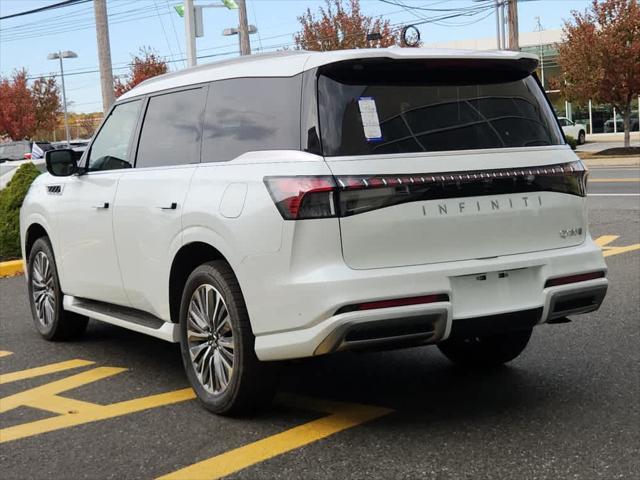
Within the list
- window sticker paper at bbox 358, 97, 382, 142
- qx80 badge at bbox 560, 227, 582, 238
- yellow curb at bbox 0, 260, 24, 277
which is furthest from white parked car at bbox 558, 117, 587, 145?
window sticker paper at bbox 358, 97, 382, 142

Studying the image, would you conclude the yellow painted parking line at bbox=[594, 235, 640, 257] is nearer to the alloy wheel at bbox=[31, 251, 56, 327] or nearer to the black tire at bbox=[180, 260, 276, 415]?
the alloy wheel at bbox=[31, 251, 56, 327]

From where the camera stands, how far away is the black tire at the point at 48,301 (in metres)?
6.80

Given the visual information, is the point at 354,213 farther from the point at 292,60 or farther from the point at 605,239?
the point at 605,239

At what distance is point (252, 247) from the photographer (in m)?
4.36

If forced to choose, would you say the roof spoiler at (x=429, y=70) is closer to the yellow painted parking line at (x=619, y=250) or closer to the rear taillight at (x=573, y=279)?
the rear taillight at (x=573, y=279)

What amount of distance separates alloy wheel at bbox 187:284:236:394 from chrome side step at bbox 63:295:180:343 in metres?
0.26

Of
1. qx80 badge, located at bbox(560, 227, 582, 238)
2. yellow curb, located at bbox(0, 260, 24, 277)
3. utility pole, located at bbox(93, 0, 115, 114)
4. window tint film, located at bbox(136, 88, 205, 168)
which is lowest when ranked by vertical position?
yellow curb, located at bbox(0, 260, 24, 277)

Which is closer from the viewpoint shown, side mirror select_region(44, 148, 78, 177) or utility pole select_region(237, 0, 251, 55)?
side mirror select_region(44, 148, 78, 177)

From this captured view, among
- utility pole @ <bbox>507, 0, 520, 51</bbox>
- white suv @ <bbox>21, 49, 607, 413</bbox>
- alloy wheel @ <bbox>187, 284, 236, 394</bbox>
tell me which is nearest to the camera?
white suv @ <bbox>21, 49, 607, 413</bbox>

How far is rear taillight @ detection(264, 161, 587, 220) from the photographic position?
164 inches

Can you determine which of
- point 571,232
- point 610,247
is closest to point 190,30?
point 610,247

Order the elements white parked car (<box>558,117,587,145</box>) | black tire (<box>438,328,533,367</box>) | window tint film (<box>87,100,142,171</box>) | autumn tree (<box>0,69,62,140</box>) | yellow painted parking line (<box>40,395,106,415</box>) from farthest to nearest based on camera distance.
→ autumn tree (<box>0,69,62,140</box>) → white parked car (<box>558,117,587,145</box>) → window tint film (<box>87,100,142,171</box>) → black tire (<box>438,328,533,367</box>) → yellow painted parking line (<box>40,395,106,415</box>)

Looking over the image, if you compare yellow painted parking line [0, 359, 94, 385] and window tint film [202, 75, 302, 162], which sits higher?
window tint film [202, 75, 302, 162]

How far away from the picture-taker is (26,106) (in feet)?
204
